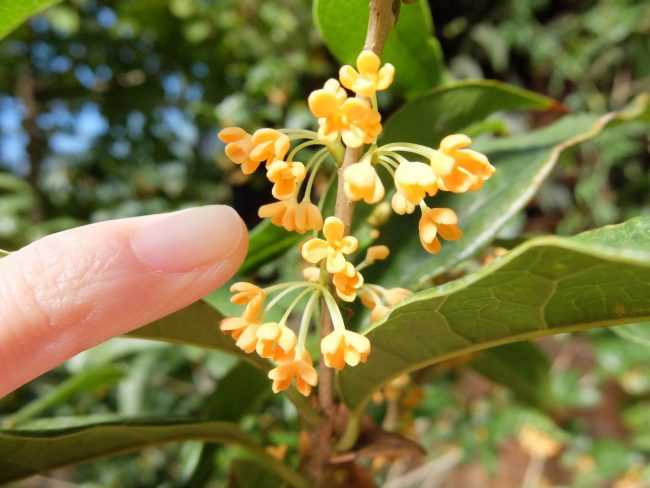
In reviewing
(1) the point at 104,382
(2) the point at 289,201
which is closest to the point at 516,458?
(1) the point at 104,382

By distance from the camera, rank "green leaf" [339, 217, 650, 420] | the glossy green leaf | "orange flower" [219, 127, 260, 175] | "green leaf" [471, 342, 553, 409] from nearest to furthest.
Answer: "green leaf" [339, 217, 650, 420]
"orange flower" [219, 127, 260, 175]
the glossy green leaf
"green leaf" [471, 342, 553, 409]

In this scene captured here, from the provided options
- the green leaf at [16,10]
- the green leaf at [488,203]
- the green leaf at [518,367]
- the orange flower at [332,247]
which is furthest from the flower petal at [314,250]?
the green leaf at [518,367]

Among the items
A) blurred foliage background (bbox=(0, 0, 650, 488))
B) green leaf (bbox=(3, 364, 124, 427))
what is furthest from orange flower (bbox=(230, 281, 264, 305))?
blurred foliage background (bbox=(0, 0, 650, 488))

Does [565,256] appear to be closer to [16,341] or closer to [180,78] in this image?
[16,341]

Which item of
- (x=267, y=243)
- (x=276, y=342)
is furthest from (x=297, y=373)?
(x=267, y=243)

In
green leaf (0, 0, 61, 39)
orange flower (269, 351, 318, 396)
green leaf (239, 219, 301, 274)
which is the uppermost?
green leaf (0, 0, 61, 39)

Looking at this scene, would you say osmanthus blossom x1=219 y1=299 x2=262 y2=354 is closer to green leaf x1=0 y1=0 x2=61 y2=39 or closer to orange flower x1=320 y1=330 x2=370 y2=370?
orange flower x1=320 y1=330 x2=370 y2=370
